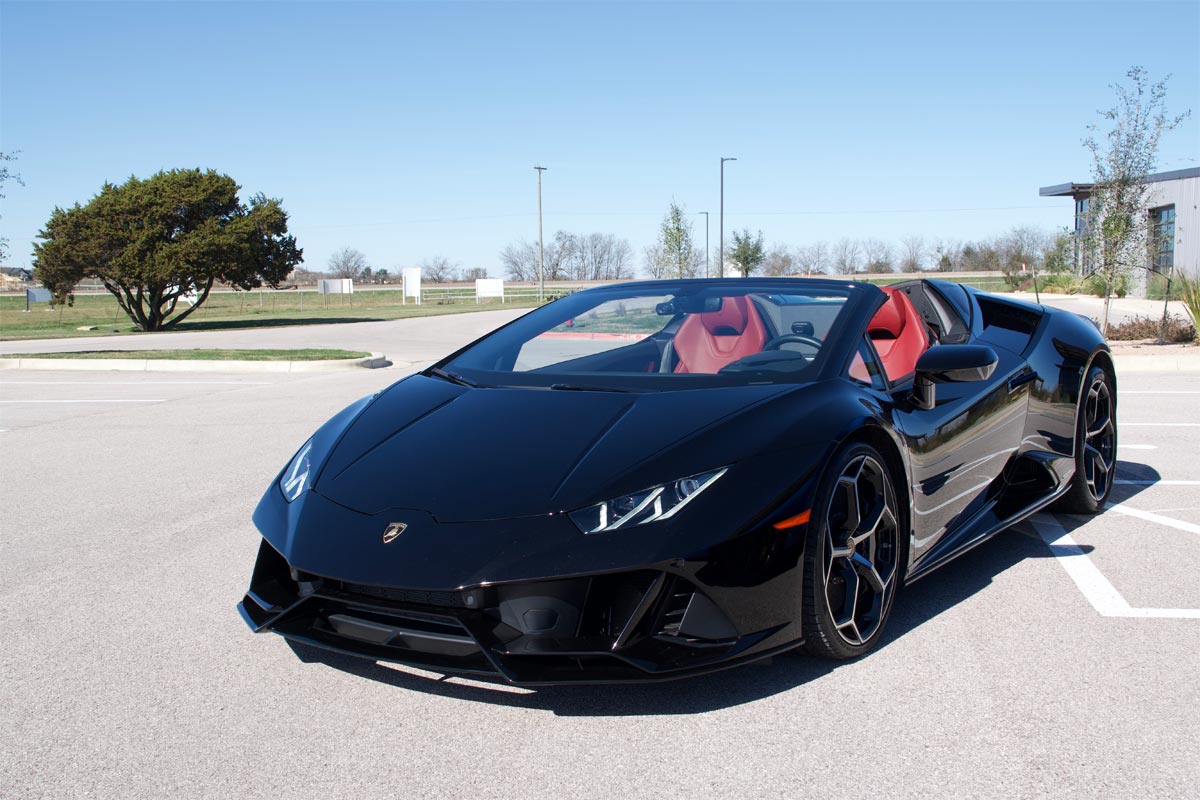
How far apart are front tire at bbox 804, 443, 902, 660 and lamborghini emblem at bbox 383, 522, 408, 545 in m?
1.12

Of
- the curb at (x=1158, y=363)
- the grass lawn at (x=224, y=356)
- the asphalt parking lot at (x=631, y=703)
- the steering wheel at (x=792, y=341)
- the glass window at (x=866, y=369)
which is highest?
the steering wheel at (x=792, y=341)

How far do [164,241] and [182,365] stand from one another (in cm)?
1962

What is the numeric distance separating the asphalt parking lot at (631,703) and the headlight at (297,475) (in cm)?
54

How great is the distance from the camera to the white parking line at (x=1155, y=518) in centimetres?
490

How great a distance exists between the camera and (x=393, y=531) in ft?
9.15

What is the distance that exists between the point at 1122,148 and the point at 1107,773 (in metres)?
17.6

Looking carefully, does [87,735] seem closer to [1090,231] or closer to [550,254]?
[1090,231]

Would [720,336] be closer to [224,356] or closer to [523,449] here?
[523,449]

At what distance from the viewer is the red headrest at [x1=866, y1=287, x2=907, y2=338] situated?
426 centimetres

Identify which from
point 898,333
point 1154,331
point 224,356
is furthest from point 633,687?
point 1154,331

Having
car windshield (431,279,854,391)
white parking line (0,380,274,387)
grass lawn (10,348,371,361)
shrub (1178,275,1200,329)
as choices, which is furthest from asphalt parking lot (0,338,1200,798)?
shrub (1178,275,1200,329)

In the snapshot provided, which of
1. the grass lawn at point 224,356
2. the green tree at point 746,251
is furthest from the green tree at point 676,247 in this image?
the grass lawn at point 224,356

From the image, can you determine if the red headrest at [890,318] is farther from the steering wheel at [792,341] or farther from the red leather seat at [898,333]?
the steering wheel at [792,341]

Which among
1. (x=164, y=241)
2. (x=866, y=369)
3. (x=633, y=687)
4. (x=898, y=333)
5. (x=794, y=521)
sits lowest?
(x=633, y=687)
